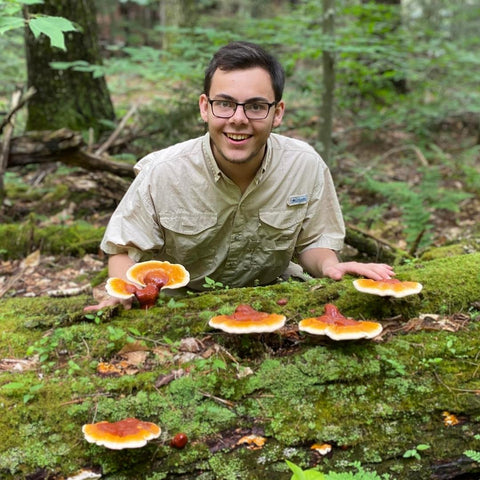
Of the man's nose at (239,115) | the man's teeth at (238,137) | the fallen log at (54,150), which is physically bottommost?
the fallen log at (54,150)

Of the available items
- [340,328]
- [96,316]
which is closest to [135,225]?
[96,316]

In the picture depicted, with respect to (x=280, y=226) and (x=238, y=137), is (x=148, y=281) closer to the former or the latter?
Answer: (x=238, y=137)

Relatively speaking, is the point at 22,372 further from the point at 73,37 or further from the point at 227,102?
the point at 73,37

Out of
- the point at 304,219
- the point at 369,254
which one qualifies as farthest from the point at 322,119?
the point at 304,219

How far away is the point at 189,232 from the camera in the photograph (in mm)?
4246

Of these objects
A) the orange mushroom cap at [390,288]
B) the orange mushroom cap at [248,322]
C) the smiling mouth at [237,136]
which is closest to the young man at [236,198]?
the smiling mouth at [237,136]

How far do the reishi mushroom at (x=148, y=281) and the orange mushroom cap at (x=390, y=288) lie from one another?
109cm

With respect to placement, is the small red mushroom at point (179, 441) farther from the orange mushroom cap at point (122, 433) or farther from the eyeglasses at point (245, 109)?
the eyeglasses at point (245, 109)

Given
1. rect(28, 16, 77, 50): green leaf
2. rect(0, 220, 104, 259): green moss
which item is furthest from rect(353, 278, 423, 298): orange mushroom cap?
rect(0, 220, 104, 259): green moss

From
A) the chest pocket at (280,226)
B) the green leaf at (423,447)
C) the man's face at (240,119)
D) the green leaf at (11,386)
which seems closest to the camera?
the green leaf at (423,447)

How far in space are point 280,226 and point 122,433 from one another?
8.58ft

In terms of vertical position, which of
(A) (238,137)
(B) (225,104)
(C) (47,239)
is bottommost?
(C) (47,239)

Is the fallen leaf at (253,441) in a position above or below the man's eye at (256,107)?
below

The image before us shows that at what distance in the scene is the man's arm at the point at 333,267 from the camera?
10.4ft
